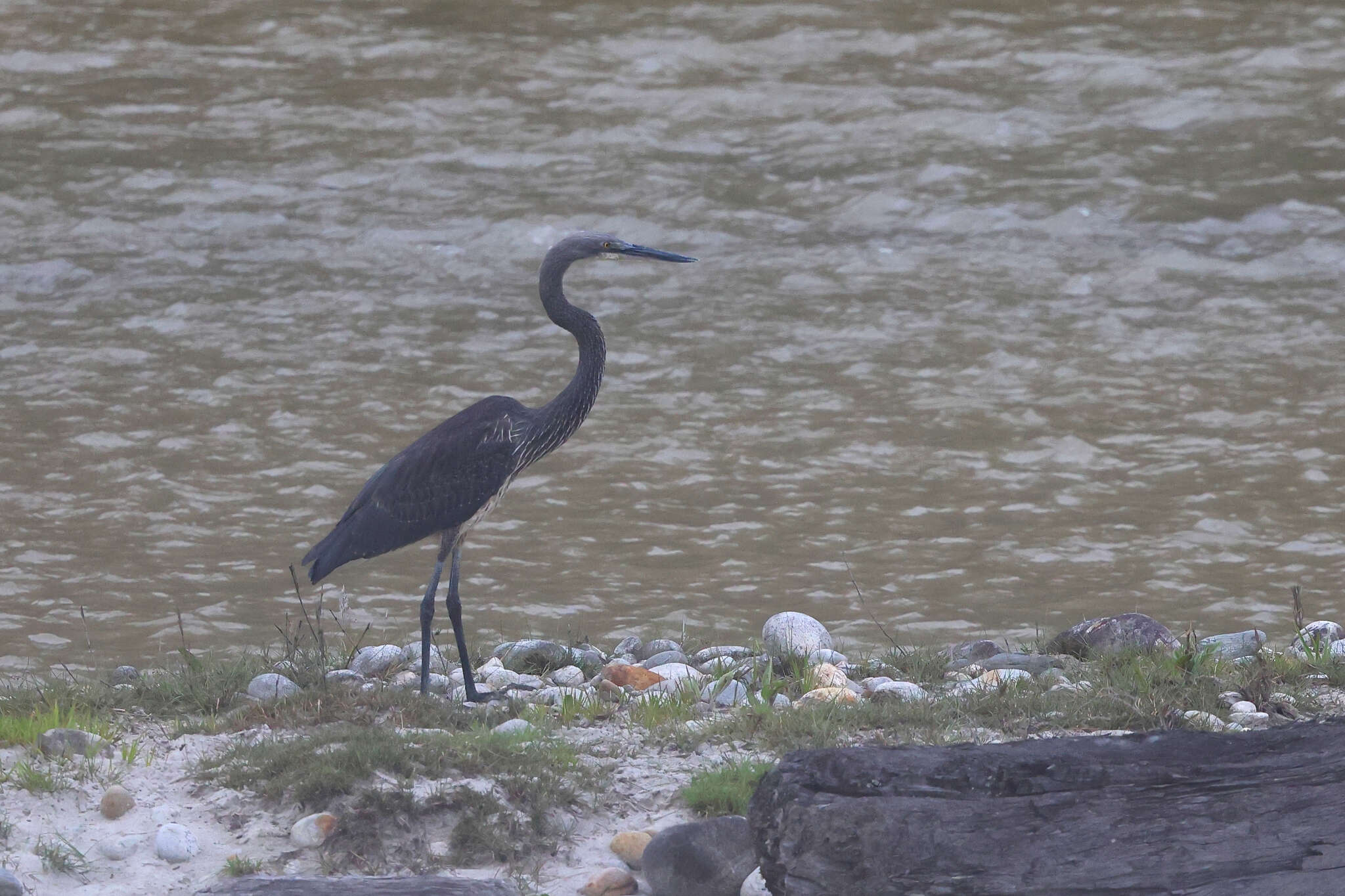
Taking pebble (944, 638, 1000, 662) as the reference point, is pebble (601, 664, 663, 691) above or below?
above

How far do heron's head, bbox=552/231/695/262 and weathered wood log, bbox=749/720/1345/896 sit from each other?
10.6 ft

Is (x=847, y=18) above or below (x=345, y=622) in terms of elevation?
above

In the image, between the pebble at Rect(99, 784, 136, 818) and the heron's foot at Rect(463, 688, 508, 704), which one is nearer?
the pebble at Rect(99, 784, 136, 818)

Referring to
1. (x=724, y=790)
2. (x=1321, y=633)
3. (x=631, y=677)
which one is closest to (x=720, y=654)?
(x=631, y=677)

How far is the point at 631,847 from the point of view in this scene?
4754mm

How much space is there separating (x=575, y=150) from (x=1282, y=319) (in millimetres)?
7201

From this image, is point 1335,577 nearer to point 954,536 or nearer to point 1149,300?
point 954,536

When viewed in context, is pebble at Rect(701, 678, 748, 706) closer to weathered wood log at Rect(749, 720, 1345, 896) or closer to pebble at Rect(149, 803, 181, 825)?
weathered wood log at Rect(749, 720, 1345, 896)

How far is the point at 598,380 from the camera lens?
7004 millimetres

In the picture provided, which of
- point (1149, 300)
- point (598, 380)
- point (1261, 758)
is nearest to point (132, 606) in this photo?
point (598, 380)

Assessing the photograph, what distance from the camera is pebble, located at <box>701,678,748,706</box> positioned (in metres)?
6.12

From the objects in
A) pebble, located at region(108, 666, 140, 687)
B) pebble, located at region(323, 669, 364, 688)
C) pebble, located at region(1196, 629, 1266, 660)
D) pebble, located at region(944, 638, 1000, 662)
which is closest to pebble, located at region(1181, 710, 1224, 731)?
pebble, located at region(1196, 629, 1266, 660)

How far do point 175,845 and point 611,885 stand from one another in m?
1.28

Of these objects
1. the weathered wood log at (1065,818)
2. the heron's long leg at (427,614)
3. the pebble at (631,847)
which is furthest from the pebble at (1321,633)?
the heron's long leg at (427,614)
